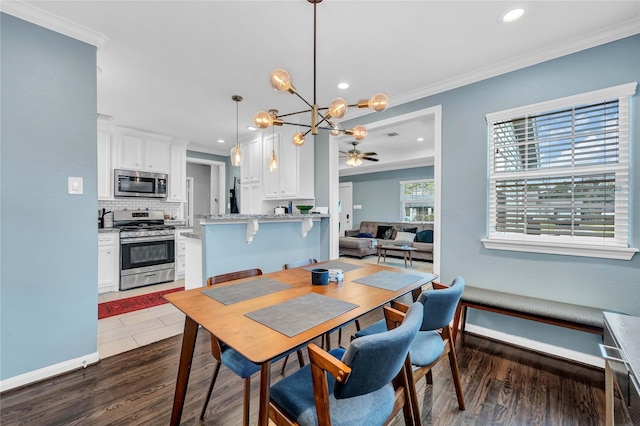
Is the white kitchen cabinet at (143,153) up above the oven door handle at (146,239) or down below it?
above

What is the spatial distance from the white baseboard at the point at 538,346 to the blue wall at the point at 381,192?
209 inches

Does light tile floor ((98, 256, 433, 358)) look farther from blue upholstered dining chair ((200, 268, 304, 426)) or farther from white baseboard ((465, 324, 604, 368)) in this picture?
white baseboard ((465, 324, 604, 368))

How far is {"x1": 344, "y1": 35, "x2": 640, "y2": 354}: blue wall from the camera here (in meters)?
2.06

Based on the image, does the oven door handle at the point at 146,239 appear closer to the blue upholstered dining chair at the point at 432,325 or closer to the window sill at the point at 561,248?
the blue upholstered dining chair at the point at 432,325

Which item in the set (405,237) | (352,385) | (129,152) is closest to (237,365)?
(352,385)

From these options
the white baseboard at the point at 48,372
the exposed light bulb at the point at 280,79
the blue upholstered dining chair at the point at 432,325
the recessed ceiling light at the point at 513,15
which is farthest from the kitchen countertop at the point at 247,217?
the recessed ceiling light at the point at 513,15

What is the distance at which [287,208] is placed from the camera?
14.3 ft

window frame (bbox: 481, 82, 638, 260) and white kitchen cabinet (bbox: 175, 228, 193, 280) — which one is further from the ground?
window frame (bbox: 481, 82, 638, 260)

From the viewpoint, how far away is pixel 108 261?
3949 mm

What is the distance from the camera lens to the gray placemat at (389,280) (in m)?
1.72

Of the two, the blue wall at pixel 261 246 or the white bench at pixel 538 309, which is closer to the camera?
the white bench at pixel 538 309

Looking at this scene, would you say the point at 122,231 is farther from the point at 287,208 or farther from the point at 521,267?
the point at 521,267

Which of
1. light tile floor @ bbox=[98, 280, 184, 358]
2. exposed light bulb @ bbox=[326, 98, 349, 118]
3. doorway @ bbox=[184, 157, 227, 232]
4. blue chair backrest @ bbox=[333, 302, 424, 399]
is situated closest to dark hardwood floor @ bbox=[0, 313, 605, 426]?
light tile floor @ bbox=[98, 280, 184, 358]

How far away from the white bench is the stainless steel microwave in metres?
4.93
